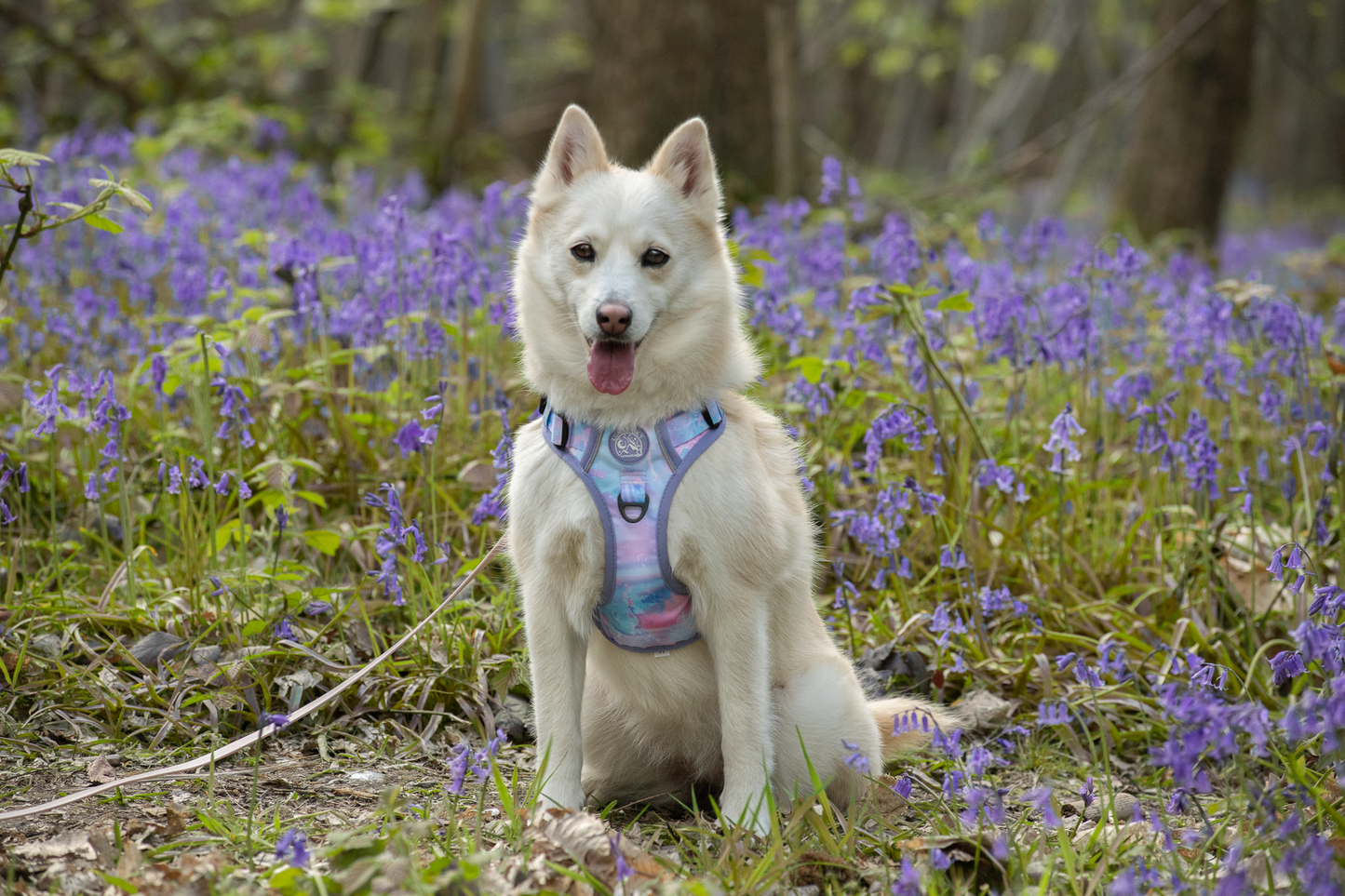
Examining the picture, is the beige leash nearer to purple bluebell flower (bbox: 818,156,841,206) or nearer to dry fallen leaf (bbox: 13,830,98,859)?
dry fallen leaf (bbox: 13,830,98,859)

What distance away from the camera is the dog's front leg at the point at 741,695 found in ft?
8.81

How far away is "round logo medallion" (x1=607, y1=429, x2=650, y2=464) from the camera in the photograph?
270cm

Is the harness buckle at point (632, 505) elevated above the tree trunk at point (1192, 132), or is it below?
below

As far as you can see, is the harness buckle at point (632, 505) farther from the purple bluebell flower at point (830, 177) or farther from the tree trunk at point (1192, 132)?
the tree trunk at point (1192, 132)

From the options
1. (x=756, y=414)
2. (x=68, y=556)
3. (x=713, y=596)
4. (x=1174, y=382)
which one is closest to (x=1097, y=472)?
(x=1174, y=382)

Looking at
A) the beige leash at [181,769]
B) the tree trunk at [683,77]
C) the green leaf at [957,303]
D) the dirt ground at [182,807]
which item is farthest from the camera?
the tree trunk at [683,77]

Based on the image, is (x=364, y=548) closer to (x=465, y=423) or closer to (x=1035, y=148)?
(x=465, y=423)

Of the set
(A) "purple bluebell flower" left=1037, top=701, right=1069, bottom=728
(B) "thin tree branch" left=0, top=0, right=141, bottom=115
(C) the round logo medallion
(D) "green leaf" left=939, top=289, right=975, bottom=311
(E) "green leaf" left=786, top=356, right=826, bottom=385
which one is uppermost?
(B) "thin tree branch" left=0, top=0, right=141, bottom=115

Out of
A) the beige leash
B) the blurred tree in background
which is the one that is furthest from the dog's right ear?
the blurred tree in background

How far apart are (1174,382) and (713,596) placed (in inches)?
116

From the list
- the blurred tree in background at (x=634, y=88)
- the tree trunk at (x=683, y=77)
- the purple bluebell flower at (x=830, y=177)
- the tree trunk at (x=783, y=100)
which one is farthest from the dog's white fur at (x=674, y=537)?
the tree trunk at (x=783, y=100)

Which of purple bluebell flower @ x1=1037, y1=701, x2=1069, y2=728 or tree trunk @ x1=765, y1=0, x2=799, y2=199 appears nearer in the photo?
purple bluebell flower @ x1=1037, y1=701, x2=1069, y2=728

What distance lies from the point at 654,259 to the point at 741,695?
1101mm

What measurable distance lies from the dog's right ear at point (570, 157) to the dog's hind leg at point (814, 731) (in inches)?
56.6
